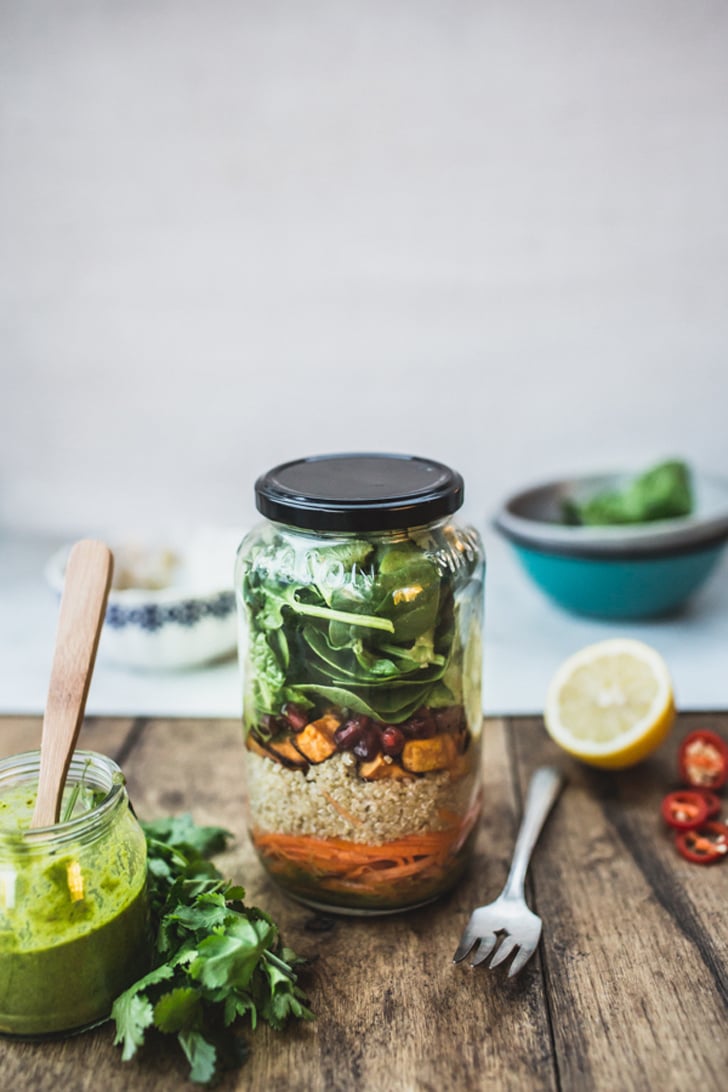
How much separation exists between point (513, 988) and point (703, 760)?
42 centimetres

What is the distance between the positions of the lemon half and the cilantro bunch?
1.44 feet

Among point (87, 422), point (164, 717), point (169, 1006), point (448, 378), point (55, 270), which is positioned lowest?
point (164, 717)

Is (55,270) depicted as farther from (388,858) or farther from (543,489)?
(388,858)

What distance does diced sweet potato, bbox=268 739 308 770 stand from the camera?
0.85 metres

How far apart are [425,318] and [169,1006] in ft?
4.16

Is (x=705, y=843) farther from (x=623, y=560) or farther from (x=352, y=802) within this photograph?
(x=623, y=560)

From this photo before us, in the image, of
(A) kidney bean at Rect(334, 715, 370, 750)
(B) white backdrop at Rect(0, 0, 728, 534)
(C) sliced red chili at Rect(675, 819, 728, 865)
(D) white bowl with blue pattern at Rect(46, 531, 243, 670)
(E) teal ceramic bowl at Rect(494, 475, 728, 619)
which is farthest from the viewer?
(B) white backdrop at Rect(0, 0, 728, 534)

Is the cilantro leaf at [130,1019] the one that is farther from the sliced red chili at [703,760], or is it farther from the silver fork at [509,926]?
the sliced red chili at [703,760]

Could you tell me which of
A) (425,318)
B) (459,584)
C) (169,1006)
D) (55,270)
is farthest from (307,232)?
(169,1006)

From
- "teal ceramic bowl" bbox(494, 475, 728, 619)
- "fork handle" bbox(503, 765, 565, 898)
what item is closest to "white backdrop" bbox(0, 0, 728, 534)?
"teal ceramic bowl" bbox(494, 475, 728, 619)

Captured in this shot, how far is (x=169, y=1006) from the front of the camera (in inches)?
28.2

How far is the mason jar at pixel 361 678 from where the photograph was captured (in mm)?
802

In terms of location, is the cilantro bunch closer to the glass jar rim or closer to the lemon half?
the glass jar rim

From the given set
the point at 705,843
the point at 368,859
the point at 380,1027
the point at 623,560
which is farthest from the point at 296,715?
the point at 623,560
